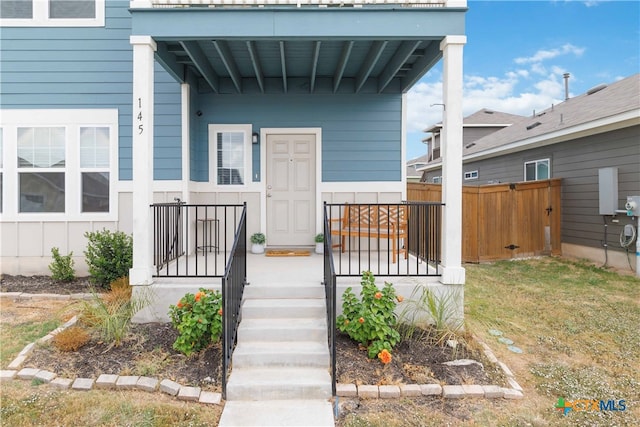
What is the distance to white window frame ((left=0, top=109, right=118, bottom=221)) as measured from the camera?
5.45m

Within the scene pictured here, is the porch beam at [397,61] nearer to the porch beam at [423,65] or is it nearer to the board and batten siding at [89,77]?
the porch beam at [423,65]

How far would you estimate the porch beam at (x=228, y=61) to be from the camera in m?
4.25

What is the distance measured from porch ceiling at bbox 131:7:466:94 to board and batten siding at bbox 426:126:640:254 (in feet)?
14.4

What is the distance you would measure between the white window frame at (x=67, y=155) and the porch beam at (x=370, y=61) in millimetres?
3555

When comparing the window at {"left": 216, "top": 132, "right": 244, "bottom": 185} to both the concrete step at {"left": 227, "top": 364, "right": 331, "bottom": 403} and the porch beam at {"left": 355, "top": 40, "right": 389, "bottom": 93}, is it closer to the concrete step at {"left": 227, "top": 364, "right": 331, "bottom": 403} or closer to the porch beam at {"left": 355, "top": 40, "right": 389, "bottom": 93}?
the porch beam at {"left": 355, "top": 40, "right": 389, "bottom": 93}

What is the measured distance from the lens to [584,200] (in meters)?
7.67

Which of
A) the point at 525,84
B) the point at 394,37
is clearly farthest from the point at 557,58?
the point at 394,37

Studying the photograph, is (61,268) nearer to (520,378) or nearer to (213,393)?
(213,393)

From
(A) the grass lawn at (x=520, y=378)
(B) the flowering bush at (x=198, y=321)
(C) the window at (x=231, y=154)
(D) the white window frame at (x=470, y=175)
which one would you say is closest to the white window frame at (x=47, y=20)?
(C) the window at (x=231, y=154)

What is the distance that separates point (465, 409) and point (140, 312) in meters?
3.10

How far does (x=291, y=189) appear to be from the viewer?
595 centimetres

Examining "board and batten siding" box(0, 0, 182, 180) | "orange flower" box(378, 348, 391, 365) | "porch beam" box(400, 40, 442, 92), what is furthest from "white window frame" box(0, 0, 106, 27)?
"orange flower" box(378, 348, 391, 365)

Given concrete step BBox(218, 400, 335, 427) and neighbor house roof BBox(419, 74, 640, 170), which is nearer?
concrete step BBox(218, 400, 335, 427)

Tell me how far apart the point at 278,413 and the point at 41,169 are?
516 centimetres
